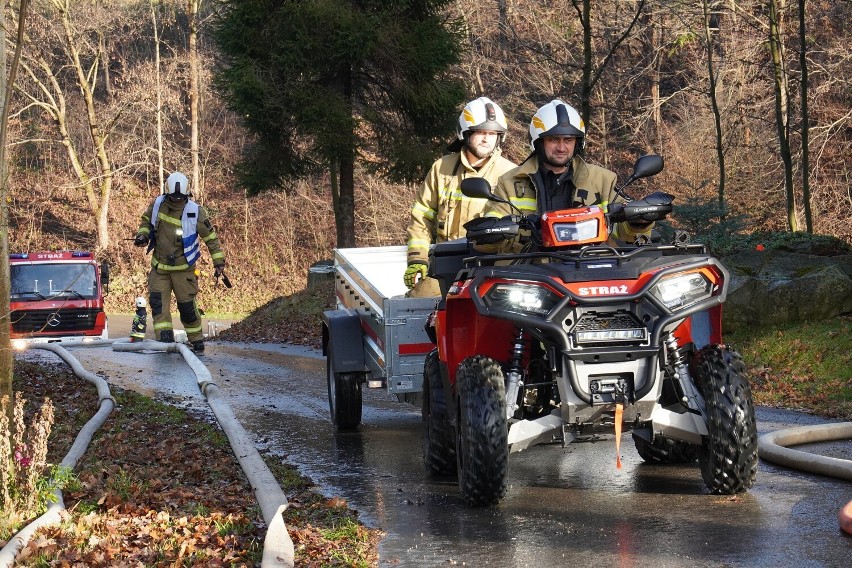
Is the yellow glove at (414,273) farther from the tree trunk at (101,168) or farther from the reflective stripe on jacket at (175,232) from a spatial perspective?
the tree trunk at (101,168)

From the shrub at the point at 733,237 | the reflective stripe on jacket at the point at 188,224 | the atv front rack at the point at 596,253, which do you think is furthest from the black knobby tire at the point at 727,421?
the reflective stripe on jacket at the point at 188,224

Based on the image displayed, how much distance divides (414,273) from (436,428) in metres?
1.56

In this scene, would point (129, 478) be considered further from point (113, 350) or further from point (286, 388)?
point (113, 350)

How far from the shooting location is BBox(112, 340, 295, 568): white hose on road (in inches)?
193

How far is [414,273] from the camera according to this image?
8211mm

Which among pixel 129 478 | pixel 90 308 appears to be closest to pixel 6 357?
pixel 129 478

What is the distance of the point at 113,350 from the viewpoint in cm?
1727

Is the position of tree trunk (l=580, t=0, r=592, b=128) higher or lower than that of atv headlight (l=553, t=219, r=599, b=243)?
higher

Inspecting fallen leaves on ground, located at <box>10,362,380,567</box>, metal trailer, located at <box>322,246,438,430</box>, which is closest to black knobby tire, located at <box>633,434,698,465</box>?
metal trailer, located at <box>322,246,438,430</box>

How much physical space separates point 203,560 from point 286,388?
24.8ft

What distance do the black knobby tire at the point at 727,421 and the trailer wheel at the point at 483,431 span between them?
1.06 metres

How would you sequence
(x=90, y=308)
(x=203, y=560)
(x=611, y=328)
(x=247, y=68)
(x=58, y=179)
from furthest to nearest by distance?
(x=58, y=179) < (x=90, y=308) < (x=247, y=68) < (x=611, y=328) < (x=203, y=560)

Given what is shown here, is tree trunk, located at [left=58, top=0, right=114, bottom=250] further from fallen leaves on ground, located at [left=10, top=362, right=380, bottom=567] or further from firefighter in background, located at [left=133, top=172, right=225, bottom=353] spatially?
fallen leaves on ground, located at [left=10, top=362, right=380, bottom=567]

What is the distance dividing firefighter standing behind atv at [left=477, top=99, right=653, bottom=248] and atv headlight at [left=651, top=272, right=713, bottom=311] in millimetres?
1174
